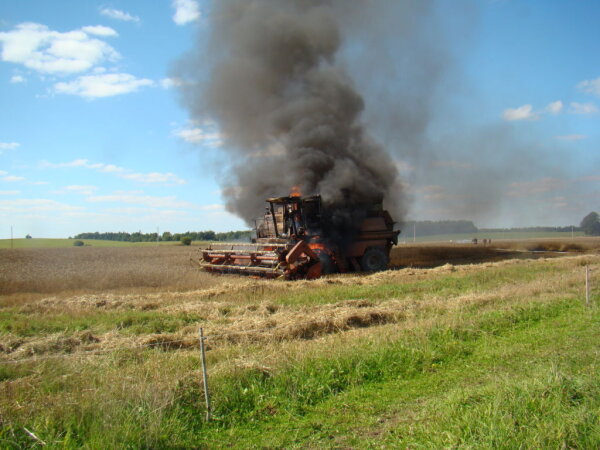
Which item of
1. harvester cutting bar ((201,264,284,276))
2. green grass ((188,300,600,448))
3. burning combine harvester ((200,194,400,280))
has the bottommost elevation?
green grass ((188,300,600,448))

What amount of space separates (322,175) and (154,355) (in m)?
15.2

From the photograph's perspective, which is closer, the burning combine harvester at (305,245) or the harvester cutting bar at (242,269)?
the harvester cutting bar at (242,269)

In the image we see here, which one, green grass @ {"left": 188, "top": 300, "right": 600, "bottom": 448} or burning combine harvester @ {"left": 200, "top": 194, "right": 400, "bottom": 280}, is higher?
burning combine harvester @ {"left": 200, "top": 194, "right": 400, "bottom": 280}

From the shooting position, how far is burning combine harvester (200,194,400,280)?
16.5m

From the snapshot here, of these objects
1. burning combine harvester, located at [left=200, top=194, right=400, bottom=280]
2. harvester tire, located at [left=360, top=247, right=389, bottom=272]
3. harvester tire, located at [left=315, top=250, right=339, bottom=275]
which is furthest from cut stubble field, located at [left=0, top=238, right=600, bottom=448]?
harvester tire, located at [left=360, top=247, right=389, bottom=272]

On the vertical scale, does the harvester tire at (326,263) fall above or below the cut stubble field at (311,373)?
above

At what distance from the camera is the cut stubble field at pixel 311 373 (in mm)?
4203

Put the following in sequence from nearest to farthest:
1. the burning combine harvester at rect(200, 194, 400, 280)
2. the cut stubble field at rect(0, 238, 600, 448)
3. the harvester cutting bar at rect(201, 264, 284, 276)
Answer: the cut stubble field at rect(0, 238, 600, 448), the harvester cutting bar at rect(201, 264, 284, 276), the burning combine harvester at rect(200, 194, 400, 280)

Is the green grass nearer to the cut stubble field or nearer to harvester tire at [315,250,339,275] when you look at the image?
the cut stubble field

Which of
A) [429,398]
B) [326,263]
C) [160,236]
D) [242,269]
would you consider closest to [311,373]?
[429,398]

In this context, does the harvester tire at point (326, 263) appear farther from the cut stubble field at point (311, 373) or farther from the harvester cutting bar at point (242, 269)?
the cut stubble field at point (311, 373)

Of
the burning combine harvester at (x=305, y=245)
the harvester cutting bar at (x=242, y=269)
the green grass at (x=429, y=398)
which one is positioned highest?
the burning combine harvester at (x=305, y=245)

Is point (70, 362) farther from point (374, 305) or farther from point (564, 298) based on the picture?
point (564, 298)

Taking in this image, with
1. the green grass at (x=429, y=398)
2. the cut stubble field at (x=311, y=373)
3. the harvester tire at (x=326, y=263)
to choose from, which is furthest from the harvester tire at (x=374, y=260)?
the green grass at (x=429, y=398)
